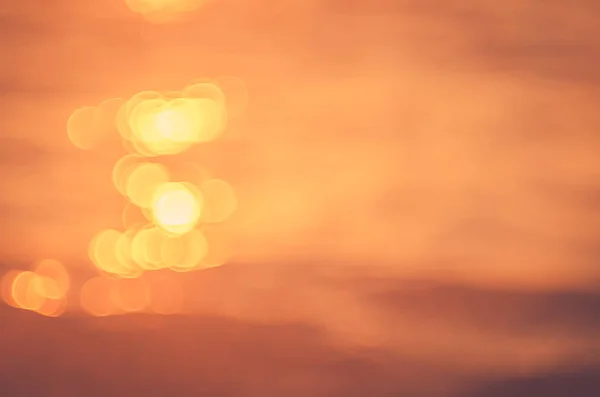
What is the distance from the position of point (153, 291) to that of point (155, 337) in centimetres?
4

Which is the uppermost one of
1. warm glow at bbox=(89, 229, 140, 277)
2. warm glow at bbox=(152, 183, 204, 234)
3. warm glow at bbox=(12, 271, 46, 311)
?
warm glow at bbox=(152, 183, 204, 234)

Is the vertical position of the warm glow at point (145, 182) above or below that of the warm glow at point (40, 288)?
above

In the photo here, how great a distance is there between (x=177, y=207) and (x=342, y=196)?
0.10 meters

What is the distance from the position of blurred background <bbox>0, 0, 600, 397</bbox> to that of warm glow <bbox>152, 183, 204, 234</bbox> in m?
0.02

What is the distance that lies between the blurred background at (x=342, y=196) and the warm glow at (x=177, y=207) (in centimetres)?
2

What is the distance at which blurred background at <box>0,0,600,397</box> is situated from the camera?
55 cm

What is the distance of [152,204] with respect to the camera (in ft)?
2.08

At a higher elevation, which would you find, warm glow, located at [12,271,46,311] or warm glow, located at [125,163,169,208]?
warm glow, located at [125,163,169,208]

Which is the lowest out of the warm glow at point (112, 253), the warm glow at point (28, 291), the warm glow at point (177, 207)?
the warm glow at point (28, 291)

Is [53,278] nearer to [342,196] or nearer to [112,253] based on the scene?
[112,253]

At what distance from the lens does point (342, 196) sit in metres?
0.62

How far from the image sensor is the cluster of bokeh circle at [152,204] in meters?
0.59

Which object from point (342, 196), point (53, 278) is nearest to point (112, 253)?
point (53, 278)

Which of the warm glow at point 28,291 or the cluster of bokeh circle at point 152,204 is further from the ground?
the cluster of bokeh circle at point 152,204
